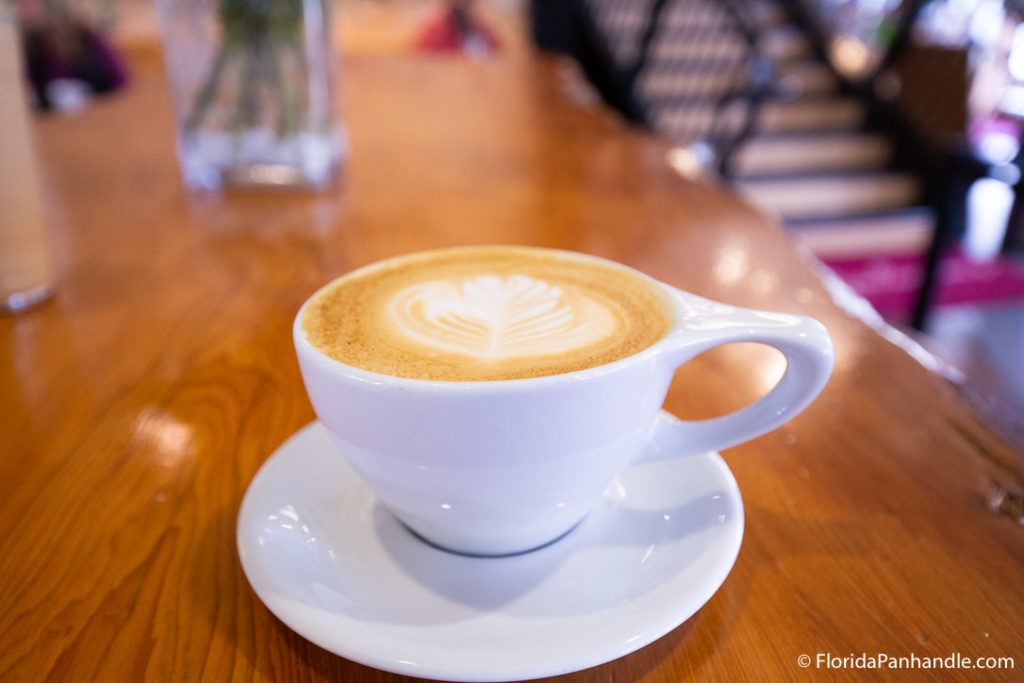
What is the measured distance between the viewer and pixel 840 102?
450 centimetres

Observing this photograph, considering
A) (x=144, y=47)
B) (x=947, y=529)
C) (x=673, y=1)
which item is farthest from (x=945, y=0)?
(x=947, y=529)

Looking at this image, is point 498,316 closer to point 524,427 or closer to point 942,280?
point 524,427

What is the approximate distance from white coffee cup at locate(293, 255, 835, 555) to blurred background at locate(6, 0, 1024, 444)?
1.95m

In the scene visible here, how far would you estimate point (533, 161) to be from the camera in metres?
1.32

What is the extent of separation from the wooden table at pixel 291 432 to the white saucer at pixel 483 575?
3 cm

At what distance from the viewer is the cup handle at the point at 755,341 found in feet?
1.31

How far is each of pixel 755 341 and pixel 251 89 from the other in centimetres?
91

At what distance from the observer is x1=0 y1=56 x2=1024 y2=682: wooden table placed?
377mm

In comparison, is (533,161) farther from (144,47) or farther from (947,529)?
(144,47)

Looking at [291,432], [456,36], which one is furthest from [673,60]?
[291,432]

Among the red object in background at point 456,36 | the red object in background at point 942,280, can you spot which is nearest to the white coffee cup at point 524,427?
the red object in background at point 942,280

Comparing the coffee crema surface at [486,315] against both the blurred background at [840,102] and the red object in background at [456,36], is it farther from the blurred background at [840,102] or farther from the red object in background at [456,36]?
the red object in background at [456,36]

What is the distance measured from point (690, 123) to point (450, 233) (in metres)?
3.54

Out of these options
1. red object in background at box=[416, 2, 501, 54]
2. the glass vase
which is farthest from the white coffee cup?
red object in background at box=[416, 2, 501, 54]
